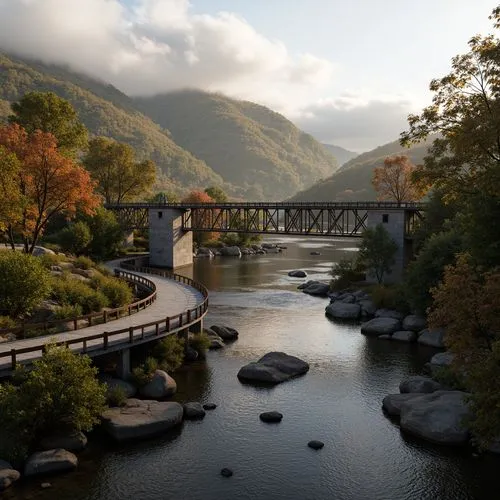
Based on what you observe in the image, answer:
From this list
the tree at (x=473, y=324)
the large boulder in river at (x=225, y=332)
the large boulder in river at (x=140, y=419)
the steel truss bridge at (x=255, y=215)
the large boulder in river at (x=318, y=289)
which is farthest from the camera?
the steel truss bridge at (x=255, y=215)

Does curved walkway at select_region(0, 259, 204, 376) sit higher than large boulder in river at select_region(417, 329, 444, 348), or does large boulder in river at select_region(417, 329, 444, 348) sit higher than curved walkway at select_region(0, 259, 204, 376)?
curved walkway at select_region(0, 259, 204, 376)

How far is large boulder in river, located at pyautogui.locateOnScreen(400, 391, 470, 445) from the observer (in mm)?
25594

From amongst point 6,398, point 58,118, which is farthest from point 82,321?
point 58,118

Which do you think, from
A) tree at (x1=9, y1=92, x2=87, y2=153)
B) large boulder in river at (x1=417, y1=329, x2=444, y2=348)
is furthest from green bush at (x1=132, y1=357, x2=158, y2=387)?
tree at (x1=9, y1=92, x2=87, y2=153)

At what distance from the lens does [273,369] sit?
34719 mm

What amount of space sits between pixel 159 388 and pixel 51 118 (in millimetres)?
58405

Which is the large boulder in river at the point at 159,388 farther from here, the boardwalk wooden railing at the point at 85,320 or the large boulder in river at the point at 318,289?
the large boulder in river at the point at 318,289

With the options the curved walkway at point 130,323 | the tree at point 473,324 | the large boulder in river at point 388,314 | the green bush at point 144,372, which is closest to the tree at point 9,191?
the curved walkway at point 130,323

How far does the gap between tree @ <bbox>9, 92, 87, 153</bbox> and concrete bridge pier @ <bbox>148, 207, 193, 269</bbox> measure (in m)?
23.3

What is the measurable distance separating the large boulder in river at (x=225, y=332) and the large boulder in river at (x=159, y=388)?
13.0 m

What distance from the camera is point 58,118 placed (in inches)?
2980

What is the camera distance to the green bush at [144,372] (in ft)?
102

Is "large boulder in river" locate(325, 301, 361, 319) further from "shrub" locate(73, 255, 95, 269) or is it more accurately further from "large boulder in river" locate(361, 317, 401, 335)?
"shrub" locate(73, 255, 95, 269)

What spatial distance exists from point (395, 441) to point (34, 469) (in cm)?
1760
